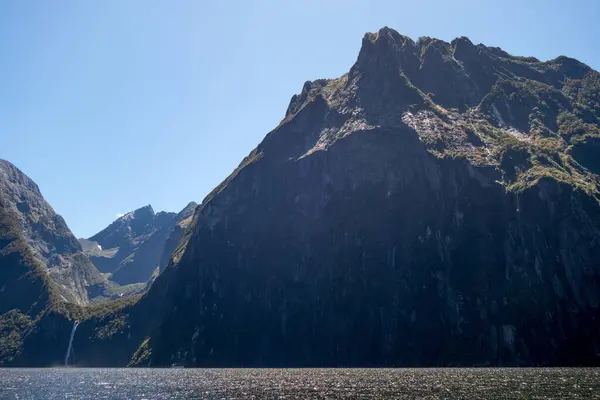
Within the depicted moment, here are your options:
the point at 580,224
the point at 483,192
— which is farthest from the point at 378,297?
the point at 580,224

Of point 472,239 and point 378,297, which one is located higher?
point 472,239

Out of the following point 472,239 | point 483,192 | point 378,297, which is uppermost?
point 483,192

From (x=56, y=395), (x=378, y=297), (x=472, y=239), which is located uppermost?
(x=472, y=239)

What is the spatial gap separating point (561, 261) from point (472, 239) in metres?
31.2

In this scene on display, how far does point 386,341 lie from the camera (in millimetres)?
187375

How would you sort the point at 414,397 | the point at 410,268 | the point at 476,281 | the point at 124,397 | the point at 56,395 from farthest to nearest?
the point at 410,268 → the point at 476,281 → the point at 56,395 → the point at 124,397 → the point at 414,397

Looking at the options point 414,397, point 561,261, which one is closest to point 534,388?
point 414,397

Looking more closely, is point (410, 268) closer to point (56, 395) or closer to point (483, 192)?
point (483, 192)

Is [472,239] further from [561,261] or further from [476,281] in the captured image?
[561,261]

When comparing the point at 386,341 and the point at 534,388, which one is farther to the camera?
the point at 386,341

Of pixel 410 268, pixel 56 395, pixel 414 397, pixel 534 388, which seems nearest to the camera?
pixel 414 397

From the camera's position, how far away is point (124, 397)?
84.4m

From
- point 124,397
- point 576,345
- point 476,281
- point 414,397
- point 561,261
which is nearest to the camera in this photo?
point 414,397

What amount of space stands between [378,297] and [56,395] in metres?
130
